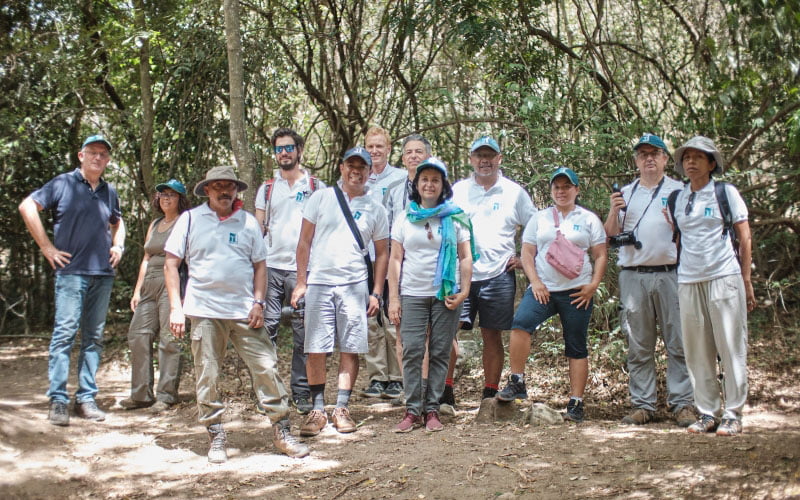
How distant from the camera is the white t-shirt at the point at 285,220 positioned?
569cm

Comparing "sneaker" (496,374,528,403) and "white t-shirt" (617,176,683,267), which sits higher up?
"white t-shirt" (617,176,683,267)

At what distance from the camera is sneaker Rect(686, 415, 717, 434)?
4.90 meters

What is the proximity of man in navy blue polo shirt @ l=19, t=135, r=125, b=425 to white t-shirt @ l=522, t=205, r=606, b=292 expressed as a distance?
3.27 metres

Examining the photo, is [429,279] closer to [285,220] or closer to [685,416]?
[285,220]

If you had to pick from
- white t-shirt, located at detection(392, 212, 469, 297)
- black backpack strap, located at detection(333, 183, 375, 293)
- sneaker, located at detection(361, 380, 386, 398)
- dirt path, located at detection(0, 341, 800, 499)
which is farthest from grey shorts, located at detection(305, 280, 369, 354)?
sneaker, located at detection(361, 380, 386, 398)

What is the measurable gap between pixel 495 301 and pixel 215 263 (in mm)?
2034

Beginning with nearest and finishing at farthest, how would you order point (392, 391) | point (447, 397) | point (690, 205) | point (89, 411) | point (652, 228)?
point (690, 205) < point (652, 228) < point (89, 411) < point (447, 397) < point (392, 391)

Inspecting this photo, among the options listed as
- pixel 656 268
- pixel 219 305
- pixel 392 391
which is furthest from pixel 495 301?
pixel 219 305

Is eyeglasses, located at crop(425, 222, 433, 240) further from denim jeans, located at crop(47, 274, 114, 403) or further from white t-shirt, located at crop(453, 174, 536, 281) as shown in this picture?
denim jeans, located at crop(47, 274, 114, 403)

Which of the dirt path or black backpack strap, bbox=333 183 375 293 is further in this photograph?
black backpack strap, bbox=333 183 375 293

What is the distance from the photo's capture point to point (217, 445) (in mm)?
4672

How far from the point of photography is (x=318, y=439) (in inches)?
198

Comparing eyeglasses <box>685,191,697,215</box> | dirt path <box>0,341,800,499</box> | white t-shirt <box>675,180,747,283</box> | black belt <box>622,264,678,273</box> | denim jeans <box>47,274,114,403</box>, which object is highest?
eyeglasses <box>685,191,697,215</box>

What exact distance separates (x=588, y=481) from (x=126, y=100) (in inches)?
336
